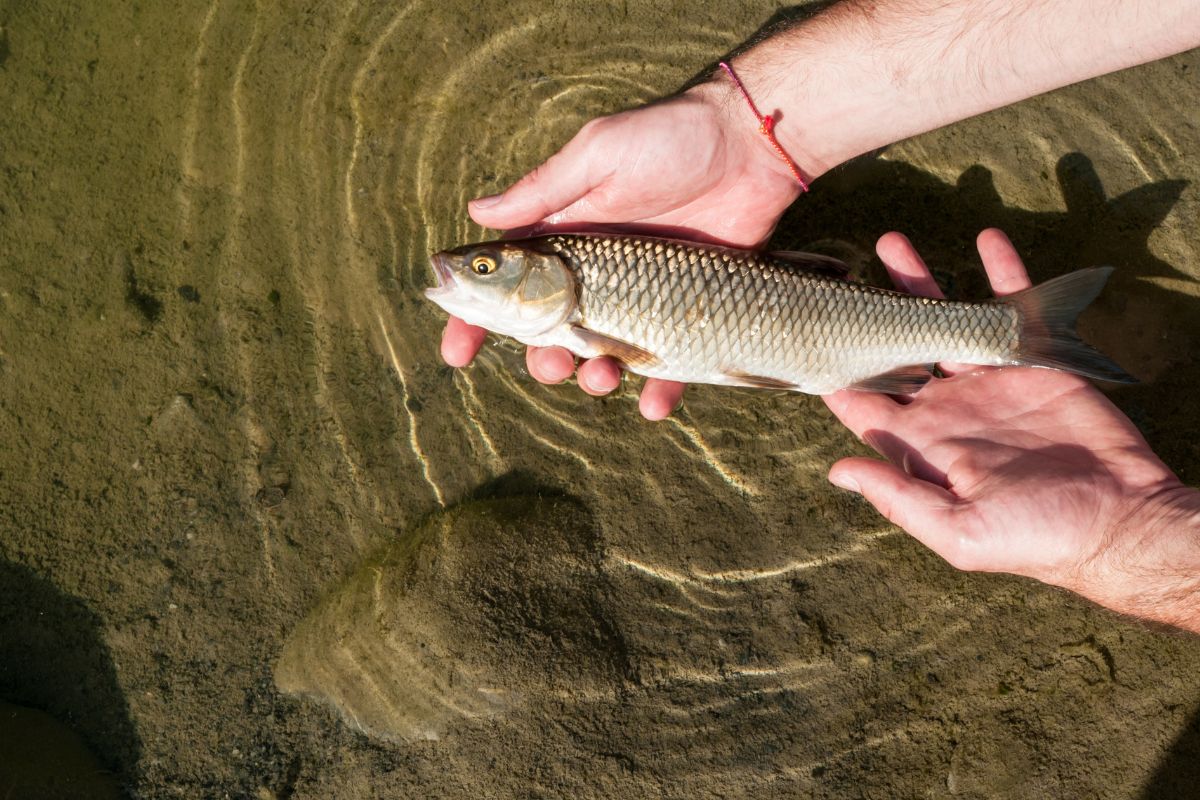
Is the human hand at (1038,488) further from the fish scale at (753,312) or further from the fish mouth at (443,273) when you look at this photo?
the fish mouth at (443,273)

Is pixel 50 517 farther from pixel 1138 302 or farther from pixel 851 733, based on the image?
pixel 1138 302

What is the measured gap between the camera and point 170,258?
12.4 ft

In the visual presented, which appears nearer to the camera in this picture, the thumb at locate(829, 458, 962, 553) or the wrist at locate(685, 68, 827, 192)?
the thumb at locate(829, 458, 962, 553)

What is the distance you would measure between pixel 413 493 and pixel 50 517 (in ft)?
5.65

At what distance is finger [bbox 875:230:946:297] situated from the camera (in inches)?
141

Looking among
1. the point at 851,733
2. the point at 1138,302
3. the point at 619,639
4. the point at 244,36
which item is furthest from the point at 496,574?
the point at 1138,302

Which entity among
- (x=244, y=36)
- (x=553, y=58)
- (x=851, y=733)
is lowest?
(x=851, y=733)

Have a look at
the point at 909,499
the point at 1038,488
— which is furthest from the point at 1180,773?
the point at 909,499

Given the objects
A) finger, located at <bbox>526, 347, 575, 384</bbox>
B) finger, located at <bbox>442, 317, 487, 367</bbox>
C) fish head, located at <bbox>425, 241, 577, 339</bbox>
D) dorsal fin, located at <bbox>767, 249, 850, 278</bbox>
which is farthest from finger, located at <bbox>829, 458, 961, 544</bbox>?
finger, located at <bbox>442, 317, 487, 367</bbox>

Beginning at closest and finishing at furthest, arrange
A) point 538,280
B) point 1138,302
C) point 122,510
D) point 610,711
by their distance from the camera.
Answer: point 538,280, point 610,711, point 122,510, point 1138,302

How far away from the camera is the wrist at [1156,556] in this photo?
2.73 metres

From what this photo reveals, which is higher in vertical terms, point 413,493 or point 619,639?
point 413,493

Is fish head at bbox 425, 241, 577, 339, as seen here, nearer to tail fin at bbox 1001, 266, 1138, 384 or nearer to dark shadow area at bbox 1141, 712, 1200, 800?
tail fin at bbox 1001, 266, 1138, 384

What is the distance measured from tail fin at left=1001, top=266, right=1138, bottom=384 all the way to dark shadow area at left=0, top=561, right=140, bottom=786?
174 inches
